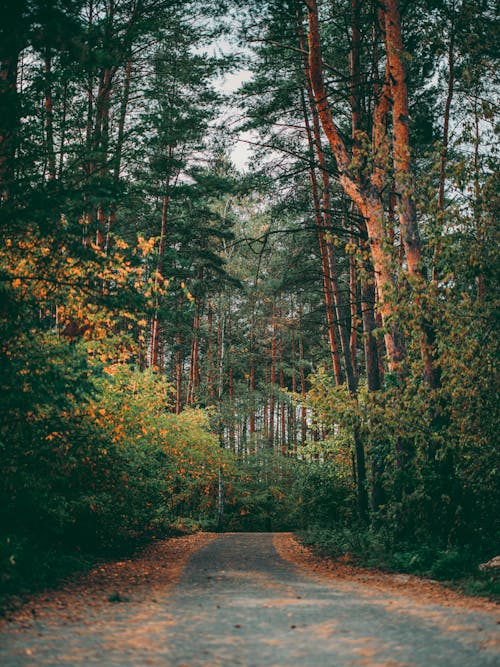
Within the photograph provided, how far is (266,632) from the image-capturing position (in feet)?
16.3

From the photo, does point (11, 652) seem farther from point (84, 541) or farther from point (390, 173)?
point (390, 173)

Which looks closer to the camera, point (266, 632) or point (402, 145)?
point (266, 632)

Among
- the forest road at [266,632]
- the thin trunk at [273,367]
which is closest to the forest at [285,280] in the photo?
the forest road at [266,632]

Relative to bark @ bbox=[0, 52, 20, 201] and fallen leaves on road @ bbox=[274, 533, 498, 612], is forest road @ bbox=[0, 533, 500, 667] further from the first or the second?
bark @ bbox=[0, 52, 20, 201]

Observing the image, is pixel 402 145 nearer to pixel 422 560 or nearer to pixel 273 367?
pixel 422 560

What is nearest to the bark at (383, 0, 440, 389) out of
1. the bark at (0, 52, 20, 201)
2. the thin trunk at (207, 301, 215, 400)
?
the bark at (0, 52, 20, 201)

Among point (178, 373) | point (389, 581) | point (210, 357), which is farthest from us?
point (210, 357)

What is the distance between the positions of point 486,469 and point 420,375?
2218mm

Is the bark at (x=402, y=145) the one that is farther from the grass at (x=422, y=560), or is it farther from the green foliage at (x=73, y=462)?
the green foliage at (x=73, y=462)

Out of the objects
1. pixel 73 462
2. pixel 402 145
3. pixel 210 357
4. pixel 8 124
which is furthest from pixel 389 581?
pixel 210 357

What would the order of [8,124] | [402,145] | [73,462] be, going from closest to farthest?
[8,124] → [73,462] → [402,145]

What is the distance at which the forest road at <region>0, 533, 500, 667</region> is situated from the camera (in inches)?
164

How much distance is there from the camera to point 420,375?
34.6ft

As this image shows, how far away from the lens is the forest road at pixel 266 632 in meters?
4.16
